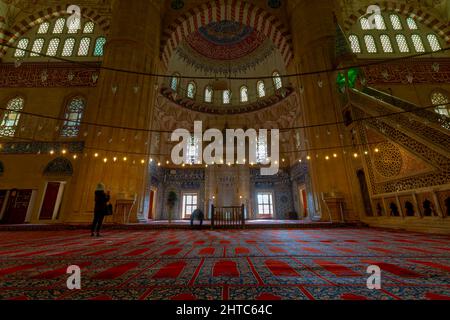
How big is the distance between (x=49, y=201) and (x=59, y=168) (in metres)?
1.28

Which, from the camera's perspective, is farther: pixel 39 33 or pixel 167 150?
pixel 167 150

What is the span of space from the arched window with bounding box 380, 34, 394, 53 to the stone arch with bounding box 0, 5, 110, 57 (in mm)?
13292

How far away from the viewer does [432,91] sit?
9195 mm

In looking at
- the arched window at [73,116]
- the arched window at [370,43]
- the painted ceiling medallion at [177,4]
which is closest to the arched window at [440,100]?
the arched window at [370,43]

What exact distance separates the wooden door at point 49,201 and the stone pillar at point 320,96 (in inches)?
381

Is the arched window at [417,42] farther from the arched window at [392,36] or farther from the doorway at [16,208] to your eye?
the doorway at [16,208]

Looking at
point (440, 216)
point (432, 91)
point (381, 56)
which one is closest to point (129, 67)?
point (440, 216)

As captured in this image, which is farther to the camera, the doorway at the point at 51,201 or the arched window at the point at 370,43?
the arched window at the point at 370,43

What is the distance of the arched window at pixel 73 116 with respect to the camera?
834 centimetres

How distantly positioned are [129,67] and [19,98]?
5.60 m

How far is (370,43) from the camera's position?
10188 millimetres

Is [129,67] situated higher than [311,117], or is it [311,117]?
[129,67]

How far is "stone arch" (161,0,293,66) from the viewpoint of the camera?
30.1 feet
